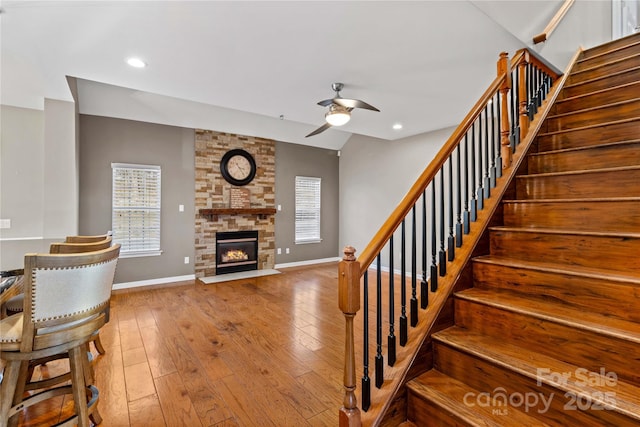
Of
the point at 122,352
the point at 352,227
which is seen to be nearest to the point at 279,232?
the point at 352,227

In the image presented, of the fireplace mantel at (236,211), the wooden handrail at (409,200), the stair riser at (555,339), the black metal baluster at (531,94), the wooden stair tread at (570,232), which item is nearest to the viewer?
the stair riser at (555,339)

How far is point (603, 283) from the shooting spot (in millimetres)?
1446

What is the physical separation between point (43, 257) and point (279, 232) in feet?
17.3

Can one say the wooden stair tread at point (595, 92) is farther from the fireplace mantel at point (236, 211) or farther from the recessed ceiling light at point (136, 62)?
the fireplace mantel at point (236, 211)


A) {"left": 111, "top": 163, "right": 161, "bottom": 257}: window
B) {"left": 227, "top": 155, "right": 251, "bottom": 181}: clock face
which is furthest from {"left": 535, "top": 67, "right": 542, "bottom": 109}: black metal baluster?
{"left": 111, "top": 163, "right": 161, "bottom": 257}: window

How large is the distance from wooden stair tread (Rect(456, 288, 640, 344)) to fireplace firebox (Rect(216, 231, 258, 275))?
487 centimetres

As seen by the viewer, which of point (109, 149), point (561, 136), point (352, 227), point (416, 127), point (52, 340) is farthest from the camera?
point (352, 227)

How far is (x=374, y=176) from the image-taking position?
654 centimetres

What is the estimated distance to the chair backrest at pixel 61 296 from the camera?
1.39 metres

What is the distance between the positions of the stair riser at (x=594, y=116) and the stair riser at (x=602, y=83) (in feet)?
1.86

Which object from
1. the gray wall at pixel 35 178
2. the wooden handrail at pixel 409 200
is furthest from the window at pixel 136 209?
the wooden handrail at pixel 409 200

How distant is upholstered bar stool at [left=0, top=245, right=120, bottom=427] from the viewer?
140cm

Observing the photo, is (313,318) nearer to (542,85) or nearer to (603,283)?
(603,283)

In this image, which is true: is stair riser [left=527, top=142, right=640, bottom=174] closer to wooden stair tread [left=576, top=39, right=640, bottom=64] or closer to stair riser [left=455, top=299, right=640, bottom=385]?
stair riser [left=455, top=299, right=640, bottom=385]
